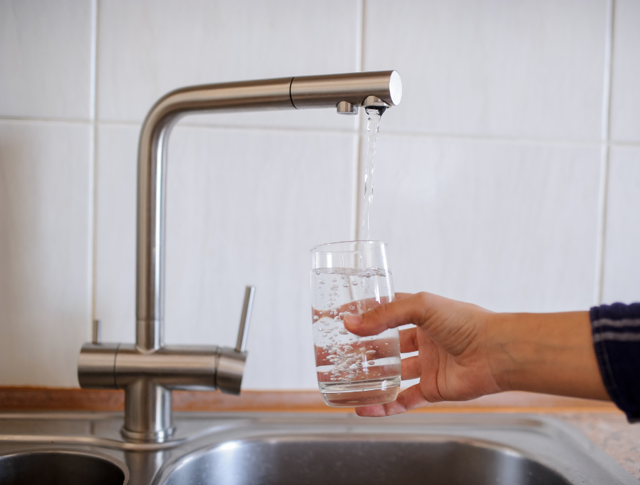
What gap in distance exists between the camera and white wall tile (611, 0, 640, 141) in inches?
34.7

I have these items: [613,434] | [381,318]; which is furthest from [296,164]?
[613,434]

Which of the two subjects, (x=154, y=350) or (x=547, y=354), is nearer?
(x=547, y=354)

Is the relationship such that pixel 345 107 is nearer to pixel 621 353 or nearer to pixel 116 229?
pixel 621 353

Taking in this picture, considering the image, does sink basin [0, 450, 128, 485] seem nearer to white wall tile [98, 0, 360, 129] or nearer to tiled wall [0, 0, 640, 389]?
tiled wall [0, 0, 640, 389]

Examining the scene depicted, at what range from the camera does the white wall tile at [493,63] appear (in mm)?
858

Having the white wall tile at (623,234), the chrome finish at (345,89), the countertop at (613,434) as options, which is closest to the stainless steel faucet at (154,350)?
the chrome finish at (345,89)

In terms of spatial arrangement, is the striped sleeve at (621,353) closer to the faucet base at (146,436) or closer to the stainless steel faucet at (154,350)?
the stainless steel faucet at (154,350)

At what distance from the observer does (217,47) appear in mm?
839

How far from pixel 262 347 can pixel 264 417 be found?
117mm

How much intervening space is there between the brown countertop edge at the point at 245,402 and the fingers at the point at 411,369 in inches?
8.5

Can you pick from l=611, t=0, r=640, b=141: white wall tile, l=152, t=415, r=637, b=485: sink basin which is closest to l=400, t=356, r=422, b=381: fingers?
l=152, t=415, r=637, b=485: sink basin

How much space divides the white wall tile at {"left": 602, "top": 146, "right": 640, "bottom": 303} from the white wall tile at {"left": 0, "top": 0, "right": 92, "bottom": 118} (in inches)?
36.5

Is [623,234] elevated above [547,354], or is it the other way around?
[623,234]

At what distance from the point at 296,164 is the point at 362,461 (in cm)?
48
